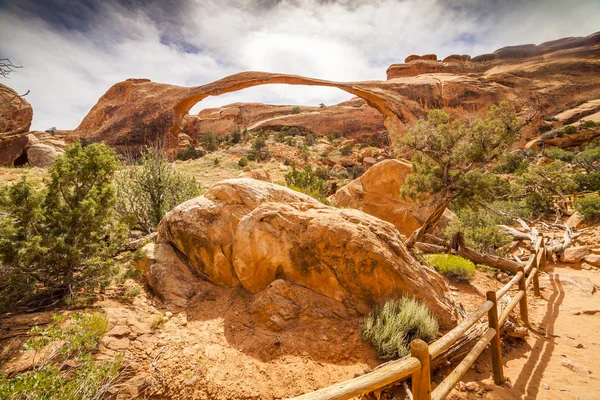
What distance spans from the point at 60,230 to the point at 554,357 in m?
7.43

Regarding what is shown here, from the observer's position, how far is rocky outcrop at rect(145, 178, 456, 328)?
3787 mm

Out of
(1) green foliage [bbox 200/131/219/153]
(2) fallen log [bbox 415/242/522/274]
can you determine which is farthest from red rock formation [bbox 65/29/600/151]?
(2) fallen log [bbox 415/242/522/274]

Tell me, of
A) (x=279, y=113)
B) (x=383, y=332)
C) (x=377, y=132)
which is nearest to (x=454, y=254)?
(x=383, y=332)

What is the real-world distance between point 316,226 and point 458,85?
2135 centimetres

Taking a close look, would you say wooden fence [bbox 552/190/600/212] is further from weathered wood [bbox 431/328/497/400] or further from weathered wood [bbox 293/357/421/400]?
weathered wood [bbox 293/357/421/400]

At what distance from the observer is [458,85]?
19172mm

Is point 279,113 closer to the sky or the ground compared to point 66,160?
closer to the sky

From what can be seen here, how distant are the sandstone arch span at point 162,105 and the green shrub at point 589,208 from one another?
31.0 ft

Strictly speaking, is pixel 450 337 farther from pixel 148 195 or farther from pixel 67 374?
pixel 148 195

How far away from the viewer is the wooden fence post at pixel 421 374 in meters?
2.07

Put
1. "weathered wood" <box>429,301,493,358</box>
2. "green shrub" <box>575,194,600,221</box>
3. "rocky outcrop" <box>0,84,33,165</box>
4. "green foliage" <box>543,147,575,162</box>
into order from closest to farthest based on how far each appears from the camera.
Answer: "weathered wood" <box>429,301,493,358</box>
"green shrub" <box>575,194,600,221</box>
"rocky outcrop" <box>0,84,33,165</box>
"green foliage" <box>543,147,575,162</box>

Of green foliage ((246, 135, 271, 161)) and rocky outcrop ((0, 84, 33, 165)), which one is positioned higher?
rocky outcrop ((0, 84, 33, 165))

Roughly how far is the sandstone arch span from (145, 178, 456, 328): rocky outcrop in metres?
14.6

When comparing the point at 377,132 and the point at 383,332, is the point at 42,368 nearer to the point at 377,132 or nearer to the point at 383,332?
the point at 383,332
